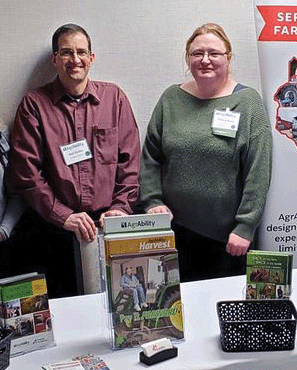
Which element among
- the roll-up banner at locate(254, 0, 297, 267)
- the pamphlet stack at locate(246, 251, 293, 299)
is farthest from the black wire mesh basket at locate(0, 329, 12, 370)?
the roll-up banner at locate(254, 0, 297, 267)

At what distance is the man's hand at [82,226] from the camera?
2967 mm

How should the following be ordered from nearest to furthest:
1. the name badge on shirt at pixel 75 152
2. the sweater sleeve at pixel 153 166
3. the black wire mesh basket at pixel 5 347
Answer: the black wire mesh basket at pixel 5 347 → the name badge on shirt at pixel 75 152 → the sweater sleeve at pixel 153 166

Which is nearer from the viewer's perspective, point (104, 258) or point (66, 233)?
point (104, 258)

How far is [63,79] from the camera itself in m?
3.11

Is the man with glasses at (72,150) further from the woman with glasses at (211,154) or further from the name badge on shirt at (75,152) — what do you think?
the woman with glasses at (211,154)

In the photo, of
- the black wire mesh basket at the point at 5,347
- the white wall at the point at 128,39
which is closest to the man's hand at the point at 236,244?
the white wall at the point at 128,39

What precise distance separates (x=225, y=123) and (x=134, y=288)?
5.44ft

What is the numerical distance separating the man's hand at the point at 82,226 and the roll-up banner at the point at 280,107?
1011 mm

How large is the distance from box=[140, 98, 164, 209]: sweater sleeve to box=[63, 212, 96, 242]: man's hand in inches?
14.1

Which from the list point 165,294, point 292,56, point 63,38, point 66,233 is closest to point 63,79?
point 63,38

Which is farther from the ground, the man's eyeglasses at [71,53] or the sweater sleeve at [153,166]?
the man's eyeglasses at [71,53]

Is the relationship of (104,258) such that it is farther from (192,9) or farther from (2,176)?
(192,9)

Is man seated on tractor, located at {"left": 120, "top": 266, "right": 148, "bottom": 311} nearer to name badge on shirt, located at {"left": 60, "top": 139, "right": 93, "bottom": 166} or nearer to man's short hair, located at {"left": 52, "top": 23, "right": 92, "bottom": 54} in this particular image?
name badge on shirt, located at {"left": 60, "top": 139, "right": 93, "bottom": 166}

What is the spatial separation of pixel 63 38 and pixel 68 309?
5.70ft
